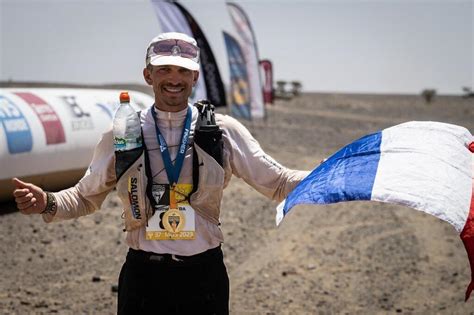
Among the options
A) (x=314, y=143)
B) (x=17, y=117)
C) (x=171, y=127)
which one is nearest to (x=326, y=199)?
(x=171, y=127)

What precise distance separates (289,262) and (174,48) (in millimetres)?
5197

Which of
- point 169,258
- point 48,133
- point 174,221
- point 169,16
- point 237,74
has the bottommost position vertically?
point 237,74

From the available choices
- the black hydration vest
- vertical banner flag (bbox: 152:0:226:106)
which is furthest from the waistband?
vertical banner flag (bbox: 152:0:226:106)

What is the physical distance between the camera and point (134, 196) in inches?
119

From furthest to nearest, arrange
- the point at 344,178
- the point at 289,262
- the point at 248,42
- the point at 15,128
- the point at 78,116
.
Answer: the point at 248,42, the point at 78,116, the point at 15,128, the point at 289,262, the point at 344,178

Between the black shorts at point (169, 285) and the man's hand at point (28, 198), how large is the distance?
52cm

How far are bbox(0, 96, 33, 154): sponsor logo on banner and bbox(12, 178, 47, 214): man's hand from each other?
21.4 ft

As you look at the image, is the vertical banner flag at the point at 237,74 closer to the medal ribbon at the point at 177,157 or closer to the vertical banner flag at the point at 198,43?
the vertical banner flag at the point at 198,43

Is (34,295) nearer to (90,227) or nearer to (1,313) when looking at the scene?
(1,313)

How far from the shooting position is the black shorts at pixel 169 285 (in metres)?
3.05

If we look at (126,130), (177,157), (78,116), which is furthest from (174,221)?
(78,116)

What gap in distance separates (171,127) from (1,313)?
387cm

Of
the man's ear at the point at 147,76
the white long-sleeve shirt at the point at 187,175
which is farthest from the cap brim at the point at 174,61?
the white long-sleeve shirt at the point at 187,175

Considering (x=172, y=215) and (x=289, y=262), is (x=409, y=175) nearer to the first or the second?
(x=172, y=215)
